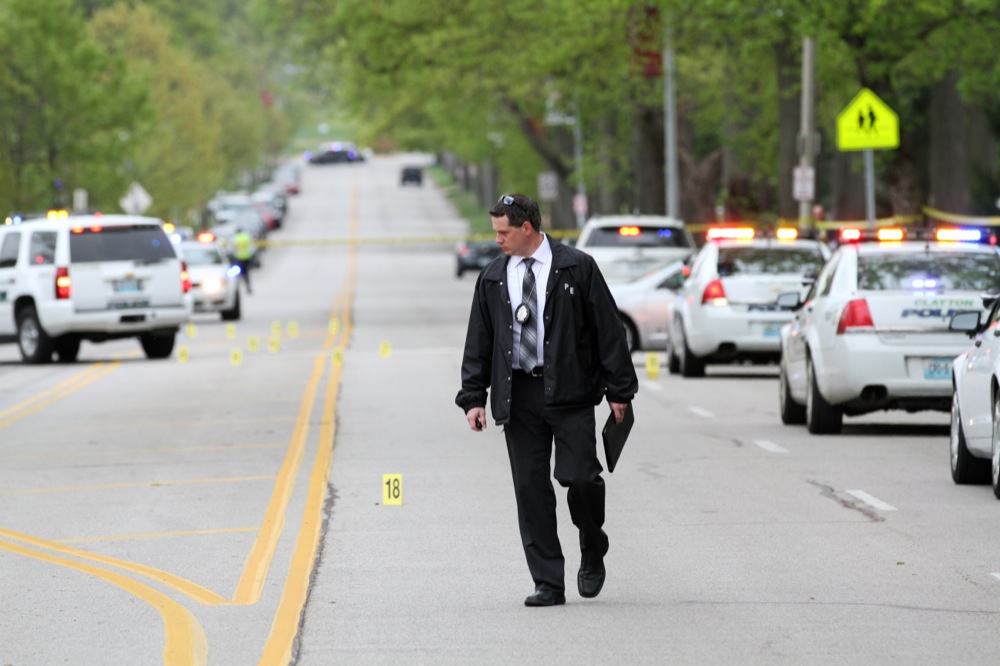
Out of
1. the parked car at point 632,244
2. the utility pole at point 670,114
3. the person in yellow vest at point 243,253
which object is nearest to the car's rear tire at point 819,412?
the parked car at point 632,244

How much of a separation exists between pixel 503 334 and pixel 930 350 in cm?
827

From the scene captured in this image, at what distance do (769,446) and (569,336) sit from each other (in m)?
7.73

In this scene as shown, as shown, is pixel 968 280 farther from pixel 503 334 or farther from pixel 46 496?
pixel 503 334

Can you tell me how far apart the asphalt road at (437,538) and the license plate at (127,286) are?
5.38 metres

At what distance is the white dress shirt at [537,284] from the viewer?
8.88 meters

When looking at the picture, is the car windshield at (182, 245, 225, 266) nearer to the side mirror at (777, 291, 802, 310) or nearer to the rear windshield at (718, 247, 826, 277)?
the rear windshield at (718, 247, 826, 277)

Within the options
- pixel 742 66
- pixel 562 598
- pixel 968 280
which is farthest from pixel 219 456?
pixel 742 66

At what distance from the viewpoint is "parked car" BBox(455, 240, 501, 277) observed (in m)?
66.1

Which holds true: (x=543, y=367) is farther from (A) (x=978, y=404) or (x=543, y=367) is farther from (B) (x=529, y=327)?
(A) (x=978, y=404)

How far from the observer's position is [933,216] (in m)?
38.1

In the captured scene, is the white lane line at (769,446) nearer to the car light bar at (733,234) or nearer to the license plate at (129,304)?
the car light bar at (733,234)

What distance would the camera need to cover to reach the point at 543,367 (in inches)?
349

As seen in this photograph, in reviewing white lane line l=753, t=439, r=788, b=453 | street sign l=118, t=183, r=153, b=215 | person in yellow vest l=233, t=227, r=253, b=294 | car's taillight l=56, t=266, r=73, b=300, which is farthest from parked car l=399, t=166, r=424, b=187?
white lane line l=753, t=439, r=788, b=453

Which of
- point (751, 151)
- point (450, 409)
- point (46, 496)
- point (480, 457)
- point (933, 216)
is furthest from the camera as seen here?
point (751, 151)
